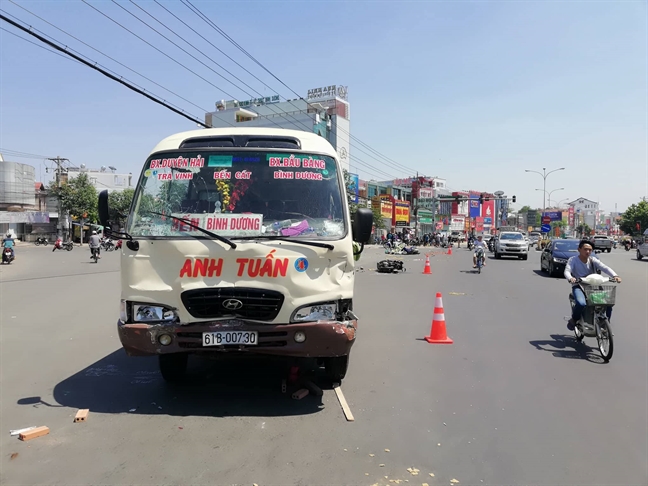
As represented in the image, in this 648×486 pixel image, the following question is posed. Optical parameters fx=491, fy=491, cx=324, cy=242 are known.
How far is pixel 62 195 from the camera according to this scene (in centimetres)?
5659

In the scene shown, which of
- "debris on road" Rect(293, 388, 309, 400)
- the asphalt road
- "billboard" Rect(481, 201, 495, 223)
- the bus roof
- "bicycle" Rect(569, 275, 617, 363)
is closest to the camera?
the asphalt road

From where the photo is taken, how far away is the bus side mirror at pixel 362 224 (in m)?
5.09

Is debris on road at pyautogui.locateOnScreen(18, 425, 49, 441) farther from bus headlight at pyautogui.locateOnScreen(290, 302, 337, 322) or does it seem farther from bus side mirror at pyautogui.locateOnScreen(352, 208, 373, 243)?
bus side mirror at pyautogui.locateOnScreen(352, 208, 373, 243)

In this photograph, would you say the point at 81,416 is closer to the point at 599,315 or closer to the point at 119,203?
the point at 599,315

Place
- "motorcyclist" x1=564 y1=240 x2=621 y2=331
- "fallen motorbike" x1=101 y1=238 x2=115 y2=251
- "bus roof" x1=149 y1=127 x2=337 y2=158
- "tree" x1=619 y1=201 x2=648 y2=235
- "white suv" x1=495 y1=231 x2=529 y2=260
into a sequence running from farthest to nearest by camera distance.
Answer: "tree" x1=619 y1=201 x2=648 y2=235 → "fallen motorbike" x1=101 y1=238 x2=115 y2=251 → "white suv" x1=495 y1=231 x2=529 y2=260 → "motorcyclist" x1=564 y1=240 x2=621 y2=331 → "bus roof" x1=149 y1=127 x2=337 y2=158

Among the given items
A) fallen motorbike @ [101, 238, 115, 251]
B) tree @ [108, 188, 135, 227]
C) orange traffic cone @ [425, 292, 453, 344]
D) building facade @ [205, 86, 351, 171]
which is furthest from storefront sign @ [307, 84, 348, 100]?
orange traffic cone @ [425, 292, 453, 344]

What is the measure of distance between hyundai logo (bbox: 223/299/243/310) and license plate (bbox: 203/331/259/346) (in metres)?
0.22

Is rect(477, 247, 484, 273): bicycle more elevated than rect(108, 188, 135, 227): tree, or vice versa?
rect(108, 188, 135, 227): tree

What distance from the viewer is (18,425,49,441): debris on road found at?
404cm

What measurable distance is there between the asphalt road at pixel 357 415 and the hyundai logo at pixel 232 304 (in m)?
1.01

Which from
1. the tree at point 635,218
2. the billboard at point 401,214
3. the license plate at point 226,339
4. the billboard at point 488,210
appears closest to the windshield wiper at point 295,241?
the license plate at point 226,339

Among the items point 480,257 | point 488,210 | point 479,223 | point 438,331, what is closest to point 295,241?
point 438,331

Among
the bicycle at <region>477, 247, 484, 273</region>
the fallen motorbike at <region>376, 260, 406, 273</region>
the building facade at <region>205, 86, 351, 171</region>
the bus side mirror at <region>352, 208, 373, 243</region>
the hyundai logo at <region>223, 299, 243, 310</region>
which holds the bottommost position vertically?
the fallen motorbike at <region>376, 260, 406, 273</region>

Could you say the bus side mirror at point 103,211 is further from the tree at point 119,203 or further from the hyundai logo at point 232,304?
the tree at point 119,203
